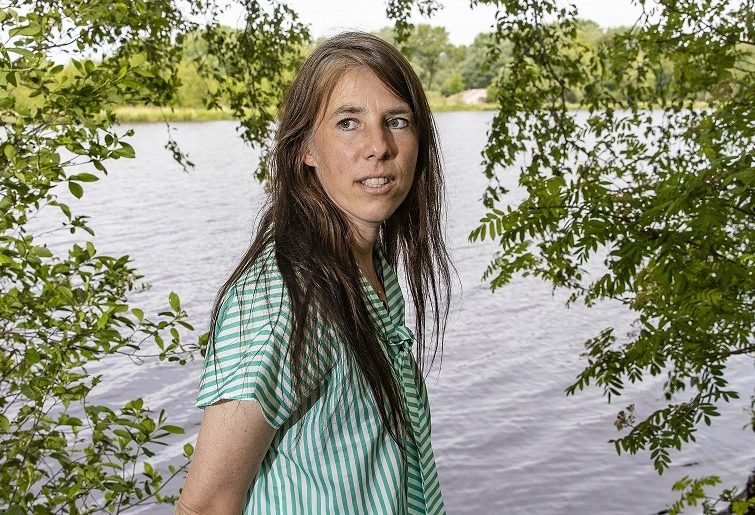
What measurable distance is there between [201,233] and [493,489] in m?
11.4

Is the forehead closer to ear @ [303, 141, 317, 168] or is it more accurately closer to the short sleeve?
ear @ [303, 141, 317, 168]

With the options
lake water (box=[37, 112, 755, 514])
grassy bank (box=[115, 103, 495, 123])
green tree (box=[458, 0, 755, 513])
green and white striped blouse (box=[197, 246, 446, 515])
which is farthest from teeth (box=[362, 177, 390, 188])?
grassy bank (box=[115, 103, 495, 123])

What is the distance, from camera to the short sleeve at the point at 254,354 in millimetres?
1598

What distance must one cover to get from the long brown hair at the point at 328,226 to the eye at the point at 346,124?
0.06 m

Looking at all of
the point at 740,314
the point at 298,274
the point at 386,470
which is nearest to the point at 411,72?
the point at 298,274

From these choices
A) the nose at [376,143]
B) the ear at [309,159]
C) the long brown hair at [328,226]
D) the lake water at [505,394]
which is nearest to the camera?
the long brown hair at [328,226]

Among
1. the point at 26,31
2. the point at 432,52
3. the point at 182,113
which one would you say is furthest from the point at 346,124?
the point at 432,52

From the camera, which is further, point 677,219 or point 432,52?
point 432,52

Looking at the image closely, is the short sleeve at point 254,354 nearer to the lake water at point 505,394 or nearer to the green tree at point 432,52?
the lake water at point 505,394

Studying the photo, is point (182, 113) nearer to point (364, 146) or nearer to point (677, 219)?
point (677, 219)

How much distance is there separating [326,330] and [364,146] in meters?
0.41

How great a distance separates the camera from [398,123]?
77.5 inches

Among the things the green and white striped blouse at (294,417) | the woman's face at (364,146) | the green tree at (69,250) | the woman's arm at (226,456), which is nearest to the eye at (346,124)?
the woman's face at (364,146)

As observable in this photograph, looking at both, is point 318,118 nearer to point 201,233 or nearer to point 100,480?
point 100,480
